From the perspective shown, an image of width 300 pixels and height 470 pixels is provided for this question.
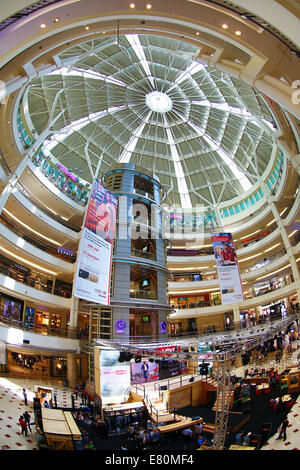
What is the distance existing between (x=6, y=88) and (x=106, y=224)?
33.2 feet

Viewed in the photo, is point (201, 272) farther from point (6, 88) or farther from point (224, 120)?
point (6, 88)

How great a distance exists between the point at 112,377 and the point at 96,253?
11459mm

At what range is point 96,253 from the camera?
1523 centimetres

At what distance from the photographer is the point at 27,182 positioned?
1182 inches

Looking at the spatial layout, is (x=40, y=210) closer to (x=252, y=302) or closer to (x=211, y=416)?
(x=211, y=416)

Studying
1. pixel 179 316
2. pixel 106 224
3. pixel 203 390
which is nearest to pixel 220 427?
pixel 203 390

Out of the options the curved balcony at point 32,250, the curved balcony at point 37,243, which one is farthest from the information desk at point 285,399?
the curved balcony at point 37,243

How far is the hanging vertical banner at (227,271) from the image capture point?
21.4m

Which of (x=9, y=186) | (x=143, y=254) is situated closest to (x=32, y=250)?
(x=9, y=186)

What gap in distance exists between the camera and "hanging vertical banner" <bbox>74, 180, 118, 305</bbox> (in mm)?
13609

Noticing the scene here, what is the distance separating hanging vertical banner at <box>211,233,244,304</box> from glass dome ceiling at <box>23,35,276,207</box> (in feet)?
46.7

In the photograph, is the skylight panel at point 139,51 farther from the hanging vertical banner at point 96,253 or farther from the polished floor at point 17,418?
the polished floor at point 17,418

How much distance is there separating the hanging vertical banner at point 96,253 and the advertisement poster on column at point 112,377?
865 cm

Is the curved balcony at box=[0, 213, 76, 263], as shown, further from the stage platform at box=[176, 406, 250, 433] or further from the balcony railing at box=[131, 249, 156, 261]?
the stage platform at box=[176, 406, 250, 433]
